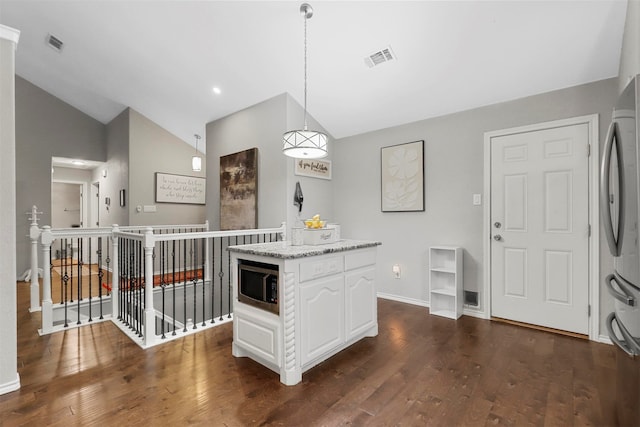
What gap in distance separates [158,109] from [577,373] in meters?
6.19

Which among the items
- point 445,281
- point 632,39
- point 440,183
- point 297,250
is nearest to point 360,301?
point 297,250

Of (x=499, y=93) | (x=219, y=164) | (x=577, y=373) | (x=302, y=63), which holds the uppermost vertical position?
(x=302, y=63)

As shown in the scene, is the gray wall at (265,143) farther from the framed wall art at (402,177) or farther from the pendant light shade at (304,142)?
the pendant light shade at (304,142)

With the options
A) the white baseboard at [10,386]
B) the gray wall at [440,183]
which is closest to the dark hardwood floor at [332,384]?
the white baseboard at [10,386]

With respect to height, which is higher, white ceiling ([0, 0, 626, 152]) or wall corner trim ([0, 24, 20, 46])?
white ceiling ([0, 0, 626, 152])

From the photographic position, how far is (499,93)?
310 centimetres

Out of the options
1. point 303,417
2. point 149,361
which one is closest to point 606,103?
point 303,417

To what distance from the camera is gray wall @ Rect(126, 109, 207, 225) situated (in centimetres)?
546

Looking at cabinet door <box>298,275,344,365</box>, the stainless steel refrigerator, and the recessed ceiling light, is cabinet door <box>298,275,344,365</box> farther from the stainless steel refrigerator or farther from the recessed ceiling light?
the recessed ceiling light

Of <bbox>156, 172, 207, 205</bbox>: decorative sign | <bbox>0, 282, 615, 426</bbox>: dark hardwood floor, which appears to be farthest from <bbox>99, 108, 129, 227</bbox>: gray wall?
<bbox>0, 282, 615, 426</bbox>: dark hardwood floor

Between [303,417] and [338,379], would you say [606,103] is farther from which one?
[303,417]

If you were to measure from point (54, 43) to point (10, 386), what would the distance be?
14.3 ft

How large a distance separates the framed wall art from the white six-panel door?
818 millimetres

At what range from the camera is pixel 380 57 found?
2990 mm
